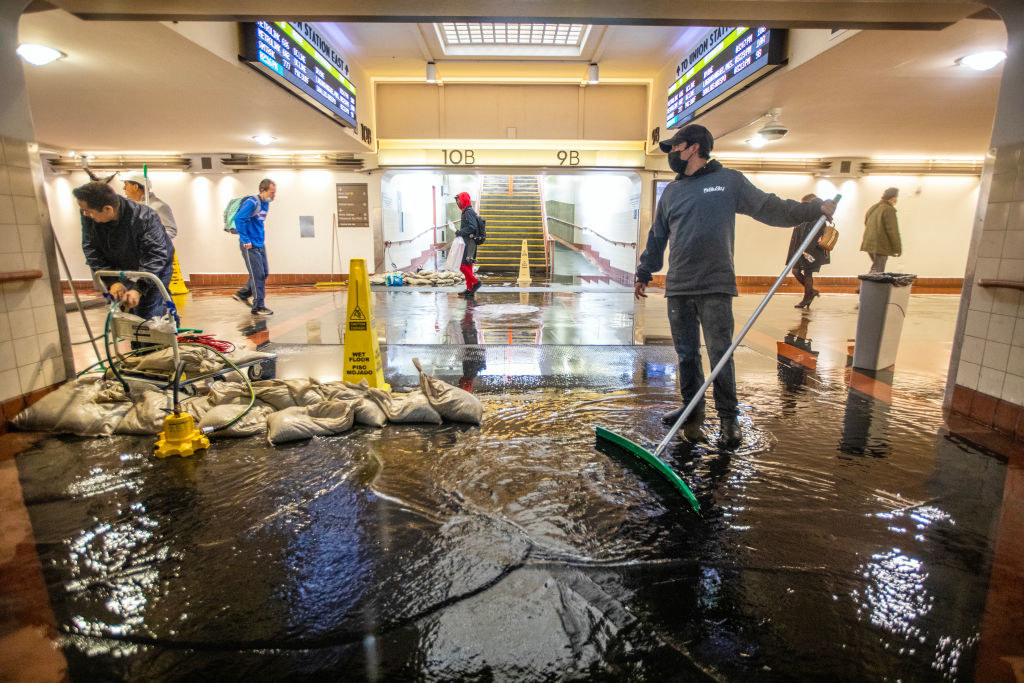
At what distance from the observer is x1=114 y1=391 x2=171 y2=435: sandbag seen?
3.08 m

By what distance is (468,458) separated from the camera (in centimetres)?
273

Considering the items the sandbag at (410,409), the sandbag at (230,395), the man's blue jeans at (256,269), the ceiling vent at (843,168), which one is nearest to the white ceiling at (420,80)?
the ceiling vent at (843,168)

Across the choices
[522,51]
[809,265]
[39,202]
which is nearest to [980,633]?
[39,202]

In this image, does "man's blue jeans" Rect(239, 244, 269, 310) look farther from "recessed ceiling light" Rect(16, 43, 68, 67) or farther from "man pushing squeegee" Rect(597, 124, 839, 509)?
"man pushing squeegee" Rect(597, 124, 839, 509)

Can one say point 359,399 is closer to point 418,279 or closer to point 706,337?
point 706,337

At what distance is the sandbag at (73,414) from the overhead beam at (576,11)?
8.74 ft

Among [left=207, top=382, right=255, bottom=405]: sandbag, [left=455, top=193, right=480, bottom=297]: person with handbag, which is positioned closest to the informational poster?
[left=455, top=193, right=480, bottom=297]: person with handbag

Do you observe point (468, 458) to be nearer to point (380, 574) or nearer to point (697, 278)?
point (380, 574)

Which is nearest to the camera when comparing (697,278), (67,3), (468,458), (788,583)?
(788,583)

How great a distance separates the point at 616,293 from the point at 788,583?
9.47 m

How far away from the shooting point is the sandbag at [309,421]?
294 cm

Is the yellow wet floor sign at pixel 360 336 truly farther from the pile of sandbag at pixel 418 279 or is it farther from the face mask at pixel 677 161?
the pile of sandbag at pixel 418 279

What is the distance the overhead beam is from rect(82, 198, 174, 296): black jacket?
1.38 m

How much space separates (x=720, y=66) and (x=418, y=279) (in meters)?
7.21
